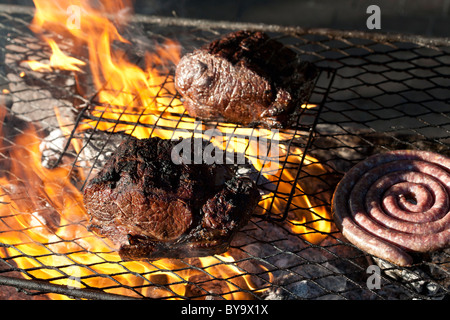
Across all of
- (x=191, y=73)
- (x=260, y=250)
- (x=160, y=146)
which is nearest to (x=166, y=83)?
(x=191, y=73)

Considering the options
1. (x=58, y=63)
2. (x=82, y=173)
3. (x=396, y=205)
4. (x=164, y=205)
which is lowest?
(x=82, y=173)

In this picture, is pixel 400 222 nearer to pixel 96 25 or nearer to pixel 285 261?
pixel 285 261

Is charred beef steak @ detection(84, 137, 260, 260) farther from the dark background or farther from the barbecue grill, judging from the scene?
the dark background

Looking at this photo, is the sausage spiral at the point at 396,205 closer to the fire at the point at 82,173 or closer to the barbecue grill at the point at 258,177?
the barbecue grill at the point at 258,177

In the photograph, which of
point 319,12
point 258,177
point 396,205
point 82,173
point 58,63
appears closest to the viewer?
point 396,205

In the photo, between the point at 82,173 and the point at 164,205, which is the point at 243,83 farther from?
the point at 82,173

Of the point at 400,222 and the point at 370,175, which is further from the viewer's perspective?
the point at 370,175

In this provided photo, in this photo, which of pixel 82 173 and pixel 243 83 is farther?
pixel 82 173

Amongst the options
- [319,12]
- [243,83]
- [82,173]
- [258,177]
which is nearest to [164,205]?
[258,177]
